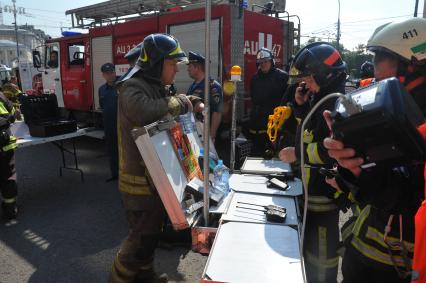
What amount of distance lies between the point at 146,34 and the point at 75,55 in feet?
9.69

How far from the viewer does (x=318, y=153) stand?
1.64 m

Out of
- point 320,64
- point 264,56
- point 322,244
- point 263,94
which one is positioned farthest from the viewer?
point 263,94

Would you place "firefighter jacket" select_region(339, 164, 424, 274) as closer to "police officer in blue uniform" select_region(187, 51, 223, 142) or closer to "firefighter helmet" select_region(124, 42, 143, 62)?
"firefighter helmet" select_region(124, 42, 143, 62)

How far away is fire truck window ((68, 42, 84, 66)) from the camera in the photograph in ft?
26.7

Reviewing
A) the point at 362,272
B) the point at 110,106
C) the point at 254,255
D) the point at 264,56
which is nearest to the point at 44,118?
the point at 110,106

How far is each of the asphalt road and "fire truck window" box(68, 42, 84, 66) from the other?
10.3ft

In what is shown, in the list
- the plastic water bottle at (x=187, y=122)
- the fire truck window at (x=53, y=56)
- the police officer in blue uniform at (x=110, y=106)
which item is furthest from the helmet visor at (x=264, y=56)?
the fire truck window at (x=53, y=56)

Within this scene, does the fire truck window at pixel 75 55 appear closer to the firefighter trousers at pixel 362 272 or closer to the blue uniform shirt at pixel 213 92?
the blue uniform shirt at pixel 213 92

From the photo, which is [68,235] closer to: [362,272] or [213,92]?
[213,92]

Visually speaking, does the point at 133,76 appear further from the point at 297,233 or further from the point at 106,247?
the point at 106,247

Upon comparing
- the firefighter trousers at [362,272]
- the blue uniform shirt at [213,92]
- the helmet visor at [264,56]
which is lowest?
the firefighter trousers at [362,272]

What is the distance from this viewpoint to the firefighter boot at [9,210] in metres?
4.17

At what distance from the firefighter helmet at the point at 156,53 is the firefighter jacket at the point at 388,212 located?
1386mm

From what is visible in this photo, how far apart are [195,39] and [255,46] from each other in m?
1.08
